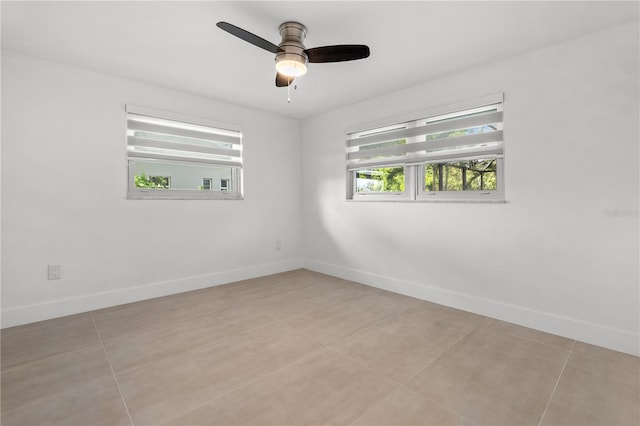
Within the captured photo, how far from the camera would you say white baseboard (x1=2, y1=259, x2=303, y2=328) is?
2.61m

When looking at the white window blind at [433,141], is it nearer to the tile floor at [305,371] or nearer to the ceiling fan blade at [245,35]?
the tile floor at [305,371]

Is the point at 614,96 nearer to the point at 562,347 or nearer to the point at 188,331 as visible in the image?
the point at 562,347

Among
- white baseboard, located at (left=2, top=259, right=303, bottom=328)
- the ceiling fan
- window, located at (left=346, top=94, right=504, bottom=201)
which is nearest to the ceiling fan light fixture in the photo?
the ceiling fan

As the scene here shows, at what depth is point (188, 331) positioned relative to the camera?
2467mm

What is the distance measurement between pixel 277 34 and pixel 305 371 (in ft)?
7.87

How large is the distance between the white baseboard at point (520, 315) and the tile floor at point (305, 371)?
3.4 inches

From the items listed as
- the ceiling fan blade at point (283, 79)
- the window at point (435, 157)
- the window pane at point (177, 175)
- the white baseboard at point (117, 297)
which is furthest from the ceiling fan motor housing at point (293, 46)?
the white baseboard at point (117, 297)

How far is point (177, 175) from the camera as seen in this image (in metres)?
3.57

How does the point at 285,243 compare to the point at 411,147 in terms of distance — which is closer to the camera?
the point at 411,147

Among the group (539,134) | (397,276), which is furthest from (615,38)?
(397,276)

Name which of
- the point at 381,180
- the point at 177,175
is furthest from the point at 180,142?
the point at 381,180

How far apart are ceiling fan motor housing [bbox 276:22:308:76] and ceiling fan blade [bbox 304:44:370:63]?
62 mm

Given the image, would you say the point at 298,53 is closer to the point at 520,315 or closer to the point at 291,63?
the point at 291,63

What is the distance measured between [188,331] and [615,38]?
391cm
